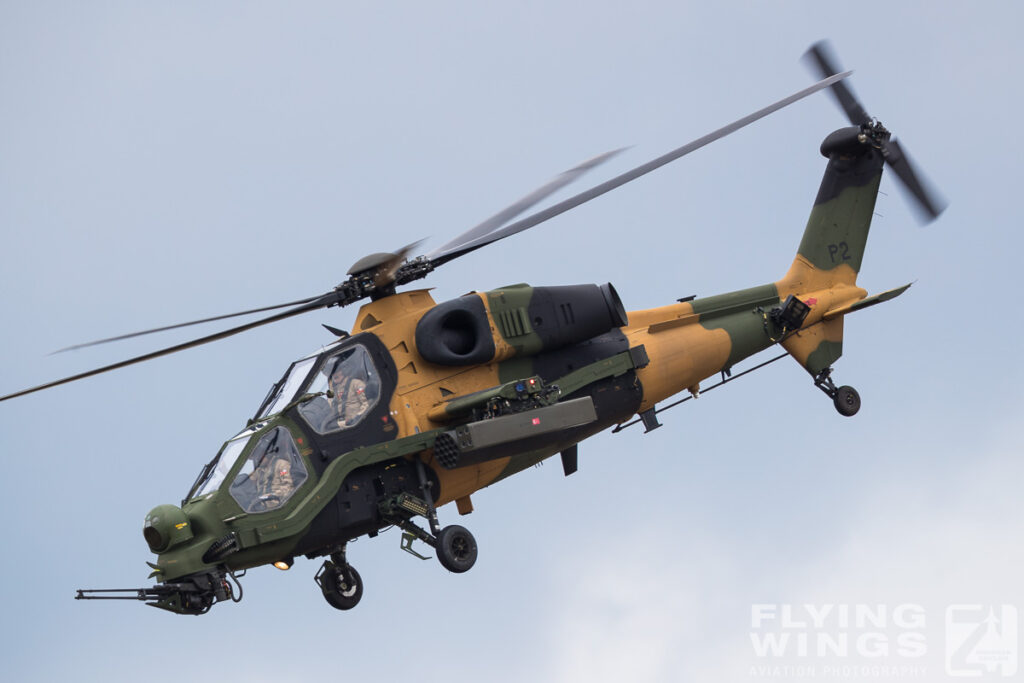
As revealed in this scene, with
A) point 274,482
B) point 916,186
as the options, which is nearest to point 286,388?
point 274,482

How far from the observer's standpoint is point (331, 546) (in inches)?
691

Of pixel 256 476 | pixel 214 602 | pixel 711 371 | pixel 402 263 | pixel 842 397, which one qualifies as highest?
pixel 402 263

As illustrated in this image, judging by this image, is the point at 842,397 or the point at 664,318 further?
the point at 842,397

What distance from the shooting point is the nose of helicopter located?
1598 centimetres

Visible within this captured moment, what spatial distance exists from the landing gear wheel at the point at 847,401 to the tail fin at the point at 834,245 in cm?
52

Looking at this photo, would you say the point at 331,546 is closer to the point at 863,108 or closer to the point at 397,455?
the point at 397,455

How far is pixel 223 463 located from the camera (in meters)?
16.9

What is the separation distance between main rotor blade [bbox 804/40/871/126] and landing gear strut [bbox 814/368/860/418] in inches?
171

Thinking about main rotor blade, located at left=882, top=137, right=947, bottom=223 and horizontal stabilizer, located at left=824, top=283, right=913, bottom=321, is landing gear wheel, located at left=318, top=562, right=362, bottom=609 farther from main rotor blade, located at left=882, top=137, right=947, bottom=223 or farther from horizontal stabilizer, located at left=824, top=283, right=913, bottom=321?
main rotor blade, located at left=882, top=137, right=947, bottom=223

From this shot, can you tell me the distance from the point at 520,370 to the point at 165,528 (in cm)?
538

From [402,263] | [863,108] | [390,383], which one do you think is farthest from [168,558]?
[863,108]

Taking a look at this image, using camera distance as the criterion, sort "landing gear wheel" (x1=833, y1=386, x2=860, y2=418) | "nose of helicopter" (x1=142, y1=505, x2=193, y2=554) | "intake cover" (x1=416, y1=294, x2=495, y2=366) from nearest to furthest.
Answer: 1. "nose of helicopter" (x1=142, y1=505, x2=193, y2=554)
2. "intake cover" (x1=416, y1=294, x2=495, y2=366)
3. "landing gear wheel" (x1=833, y1=386, x2=860, y2=418)

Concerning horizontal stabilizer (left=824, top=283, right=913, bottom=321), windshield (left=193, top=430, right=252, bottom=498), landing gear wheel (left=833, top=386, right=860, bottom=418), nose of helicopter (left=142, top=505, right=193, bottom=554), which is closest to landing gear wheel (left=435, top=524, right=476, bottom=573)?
windshield (left=193, top=430, right=252, bottom=498)

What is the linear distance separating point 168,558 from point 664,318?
857cm
